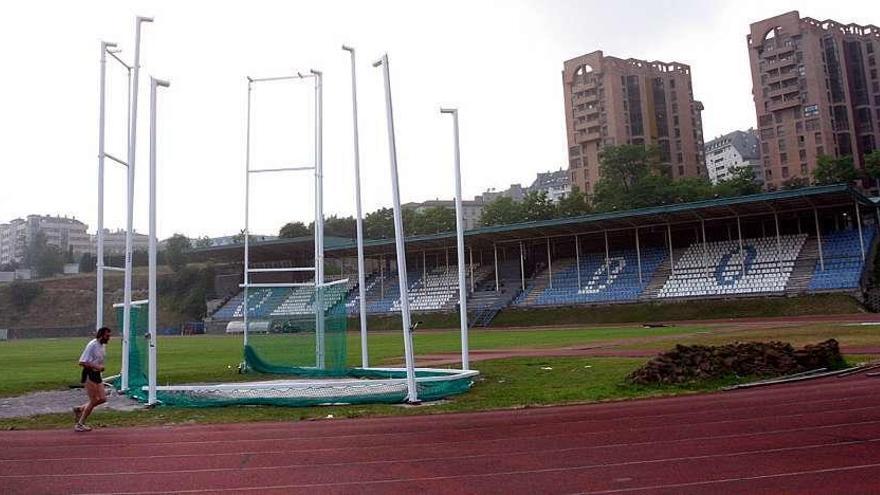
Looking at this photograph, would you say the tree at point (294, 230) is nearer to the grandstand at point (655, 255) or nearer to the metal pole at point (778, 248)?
the grandstand at point (655, 255)

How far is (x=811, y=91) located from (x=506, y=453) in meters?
93.6

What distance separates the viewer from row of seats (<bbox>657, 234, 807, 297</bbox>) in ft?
147

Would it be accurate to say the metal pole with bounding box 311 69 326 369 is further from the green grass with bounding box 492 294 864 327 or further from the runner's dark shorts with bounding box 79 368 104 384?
the green grass with bounding box 492 294 864 327

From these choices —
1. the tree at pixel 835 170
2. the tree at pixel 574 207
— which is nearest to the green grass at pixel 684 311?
the tree at pixel 574 207

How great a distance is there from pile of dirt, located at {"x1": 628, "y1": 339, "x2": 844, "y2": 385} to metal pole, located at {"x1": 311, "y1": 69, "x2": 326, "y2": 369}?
27.0 feet

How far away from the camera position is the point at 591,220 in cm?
4928

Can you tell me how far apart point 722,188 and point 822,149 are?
2564 centimetres

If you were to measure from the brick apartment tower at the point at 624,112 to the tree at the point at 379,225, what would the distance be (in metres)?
29.3

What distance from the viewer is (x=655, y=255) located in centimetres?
5366

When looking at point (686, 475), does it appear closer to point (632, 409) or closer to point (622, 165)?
point (632, 409)

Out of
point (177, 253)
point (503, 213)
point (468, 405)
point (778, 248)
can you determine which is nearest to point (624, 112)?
point (503, 213)

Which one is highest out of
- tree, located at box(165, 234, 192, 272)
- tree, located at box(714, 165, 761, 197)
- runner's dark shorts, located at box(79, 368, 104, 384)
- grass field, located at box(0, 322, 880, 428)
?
tree, located at box(714, 165, 761, 197)

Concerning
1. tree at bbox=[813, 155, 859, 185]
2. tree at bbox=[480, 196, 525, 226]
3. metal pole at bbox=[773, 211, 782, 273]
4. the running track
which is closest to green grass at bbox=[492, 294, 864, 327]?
metal pole at bbox=[773, 211, 782, 273]

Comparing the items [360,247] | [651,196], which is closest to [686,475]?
[360,247]
